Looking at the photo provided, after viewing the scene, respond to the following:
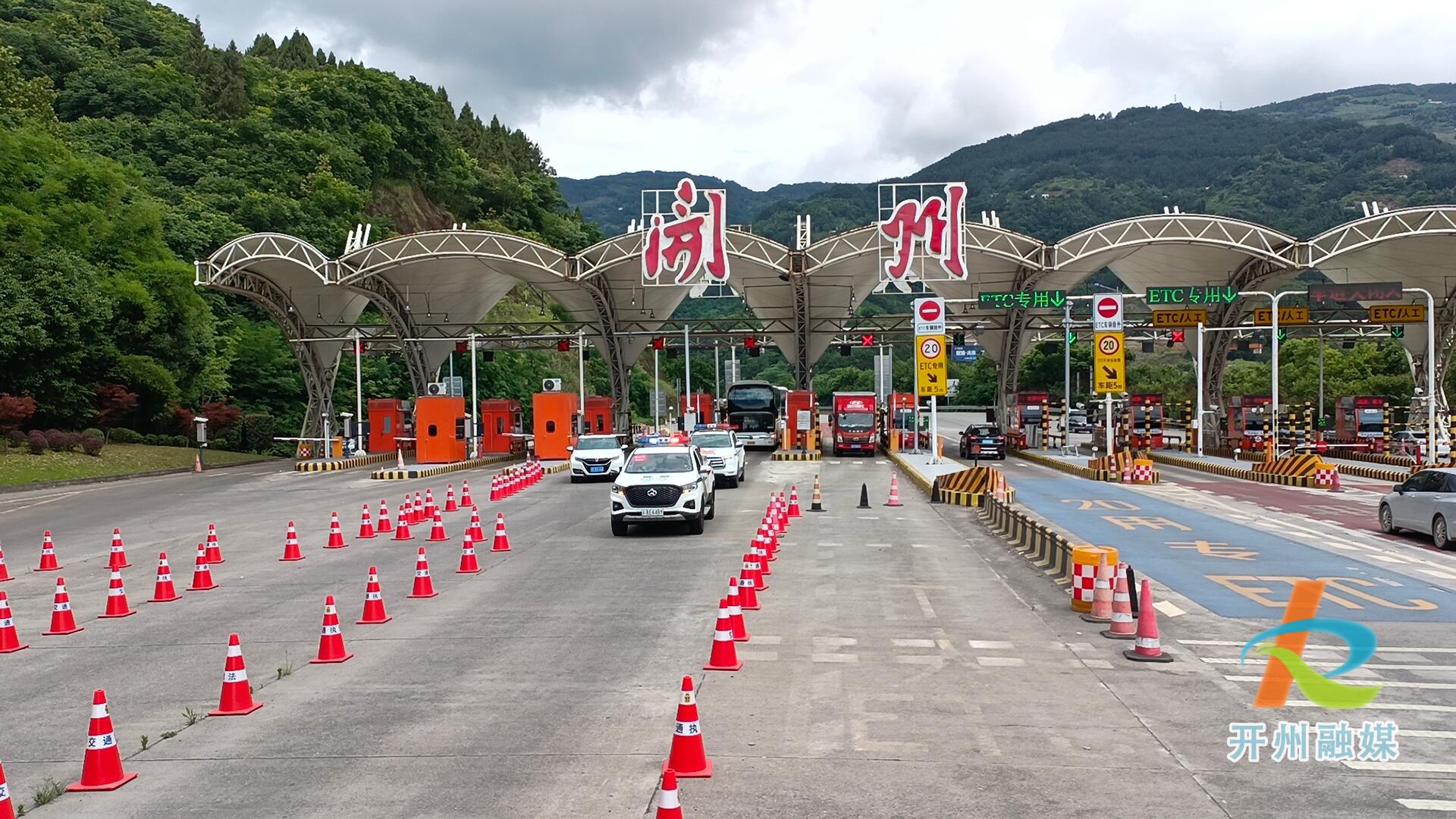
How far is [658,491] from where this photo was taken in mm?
20172

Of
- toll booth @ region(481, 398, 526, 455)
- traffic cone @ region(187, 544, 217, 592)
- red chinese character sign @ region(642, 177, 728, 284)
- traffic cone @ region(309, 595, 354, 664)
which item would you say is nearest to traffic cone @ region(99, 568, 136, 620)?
traffic cone @ region(187, 544, 217, 592)

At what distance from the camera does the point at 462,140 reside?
115312 mm

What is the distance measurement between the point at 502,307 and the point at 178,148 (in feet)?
86.2

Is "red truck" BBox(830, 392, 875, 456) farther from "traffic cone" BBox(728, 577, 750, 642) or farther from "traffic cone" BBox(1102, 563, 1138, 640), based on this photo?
"traffic cone" BBox(728, 577, 750, 642)

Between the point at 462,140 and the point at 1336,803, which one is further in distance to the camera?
the point at 462,140

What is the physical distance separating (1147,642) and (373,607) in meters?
8.31

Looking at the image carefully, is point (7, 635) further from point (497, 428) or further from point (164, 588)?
point (497, 428)

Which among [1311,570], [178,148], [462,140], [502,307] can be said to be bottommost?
[1311,570]

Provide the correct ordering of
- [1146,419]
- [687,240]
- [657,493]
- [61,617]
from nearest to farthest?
[61,617]
[657,493]
[687,240]
[1146,419]


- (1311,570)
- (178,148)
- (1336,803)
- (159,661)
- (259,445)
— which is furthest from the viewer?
(178,148)

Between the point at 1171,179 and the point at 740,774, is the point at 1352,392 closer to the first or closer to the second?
the point at 740,774

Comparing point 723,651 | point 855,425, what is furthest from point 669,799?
point 855,425

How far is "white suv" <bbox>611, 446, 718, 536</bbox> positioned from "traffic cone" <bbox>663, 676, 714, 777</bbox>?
13.3 metres

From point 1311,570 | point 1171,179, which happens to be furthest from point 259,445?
point 1171,179
